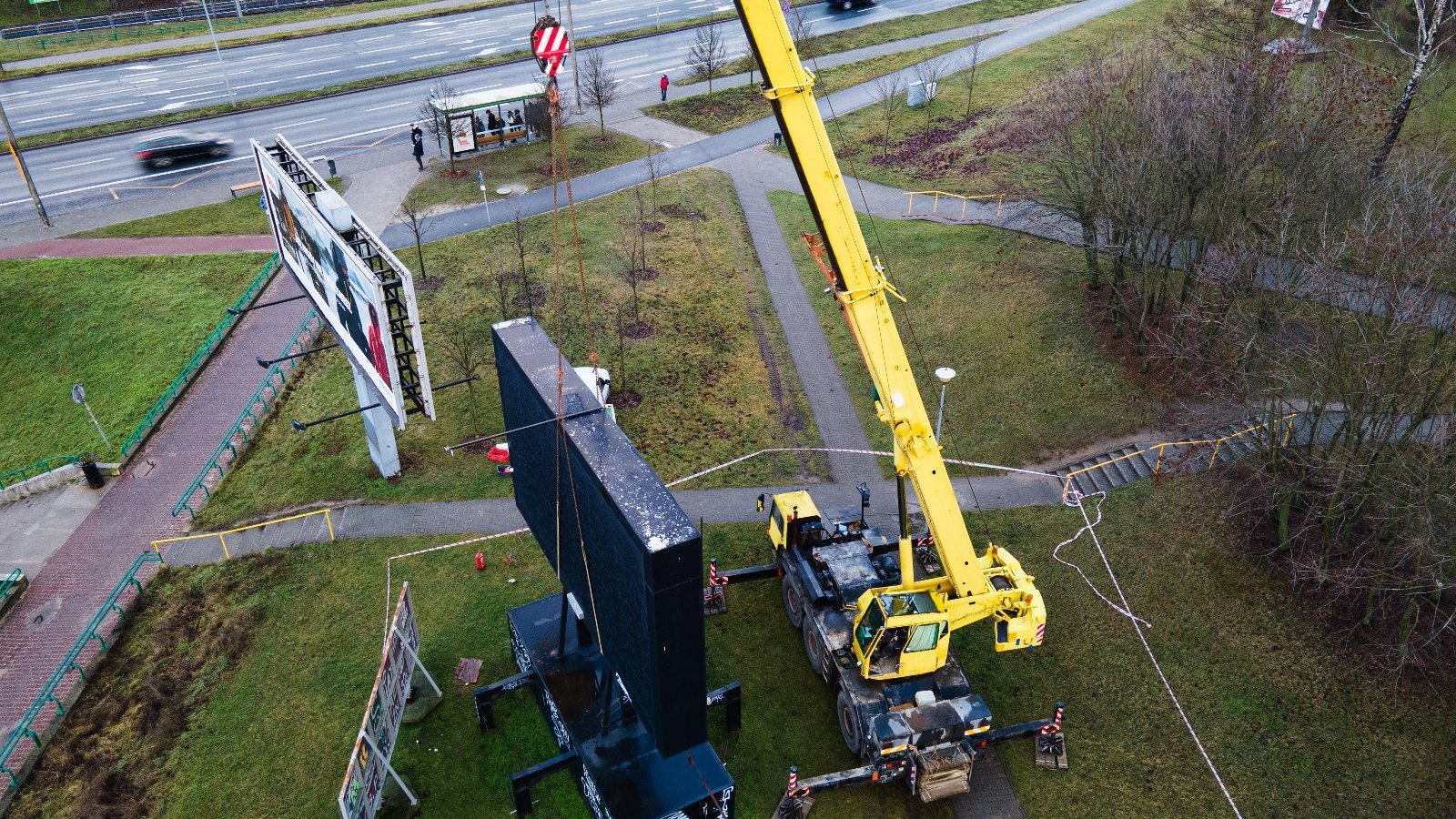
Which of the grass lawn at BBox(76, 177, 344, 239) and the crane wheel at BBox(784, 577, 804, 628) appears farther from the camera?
the grass lawn at BBox(76, 177, 344, 239)

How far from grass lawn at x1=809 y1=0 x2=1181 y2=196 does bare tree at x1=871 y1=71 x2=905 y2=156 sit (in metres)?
0.27

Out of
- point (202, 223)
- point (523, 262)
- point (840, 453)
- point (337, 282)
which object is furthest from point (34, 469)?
point (840, 453)

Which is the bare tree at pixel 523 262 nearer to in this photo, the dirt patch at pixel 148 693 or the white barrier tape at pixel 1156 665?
the dirt patch at pixel 148 693

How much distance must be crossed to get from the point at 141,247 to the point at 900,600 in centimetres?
3866

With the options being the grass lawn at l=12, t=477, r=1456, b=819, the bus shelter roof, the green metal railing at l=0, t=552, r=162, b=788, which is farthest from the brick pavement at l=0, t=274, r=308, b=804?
the bus shelter roof

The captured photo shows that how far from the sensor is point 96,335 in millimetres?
37469

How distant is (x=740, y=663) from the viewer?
23.5m

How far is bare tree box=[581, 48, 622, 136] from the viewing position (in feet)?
171

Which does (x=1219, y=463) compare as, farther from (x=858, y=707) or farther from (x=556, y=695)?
(x=556, y=695)

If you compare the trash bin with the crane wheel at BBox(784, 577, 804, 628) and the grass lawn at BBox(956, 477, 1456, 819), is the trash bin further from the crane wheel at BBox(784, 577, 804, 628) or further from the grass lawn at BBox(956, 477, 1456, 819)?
the grass lawn at BBox(956, 477, 1456, 819)

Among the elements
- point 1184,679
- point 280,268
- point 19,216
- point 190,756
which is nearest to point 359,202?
point 280,268

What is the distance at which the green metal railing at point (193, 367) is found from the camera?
31703 mm

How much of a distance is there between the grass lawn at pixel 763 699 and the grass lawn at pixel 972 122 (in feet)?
81.6

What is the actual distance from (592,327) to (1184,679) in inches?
916
